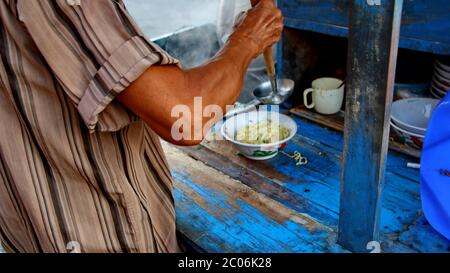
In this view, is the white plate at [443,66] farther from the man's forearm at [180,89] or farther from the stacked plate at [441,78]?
the man's forearm at [180,89]

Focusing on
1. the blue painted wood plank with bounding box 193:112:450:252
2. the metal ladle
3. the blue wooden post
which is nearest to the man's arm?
the blue wooden post

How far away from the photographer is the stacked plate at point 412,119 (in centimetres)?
189

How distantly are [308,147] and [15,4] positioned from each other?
153cm

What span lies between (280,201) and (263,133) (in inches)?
15.7

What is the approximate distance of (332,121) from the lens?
2.29 m

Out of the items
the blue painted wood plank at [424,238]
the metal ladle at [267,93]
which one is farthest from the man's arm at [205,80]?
the metal ladle at [267,93]

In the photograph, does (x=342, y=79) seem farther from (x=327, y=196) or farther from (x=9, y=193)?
(x=9, y=193)

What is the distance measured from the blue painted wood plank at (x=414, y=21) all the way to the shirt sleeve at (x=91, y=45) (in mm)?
1438

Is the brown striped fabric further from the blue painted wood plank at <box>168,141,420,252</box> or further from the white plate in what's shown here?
the white plate

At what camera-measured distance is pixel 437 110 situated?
136 cm

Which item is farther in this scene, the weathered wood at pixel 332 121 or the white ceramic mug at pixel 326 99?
the white ceramic mug at pixel 326 99

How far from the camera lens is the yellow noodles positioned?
1934 mm

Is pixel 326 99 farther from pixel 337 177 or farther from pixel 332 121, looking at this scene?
pixel 337 177

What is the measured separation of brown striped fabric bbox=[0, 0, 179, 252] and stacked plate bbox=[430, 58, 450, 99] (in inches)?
61.1
